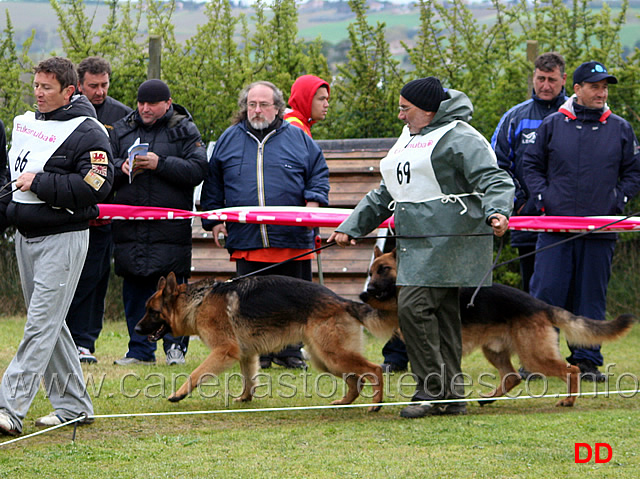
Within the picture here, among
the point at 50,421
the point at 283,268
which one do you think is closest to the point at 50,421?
the point at 50,421

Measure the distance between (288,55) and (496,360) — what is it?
6058mm

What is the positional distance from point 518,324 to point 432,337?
2.36 ft

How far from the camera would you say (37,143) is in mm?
4809

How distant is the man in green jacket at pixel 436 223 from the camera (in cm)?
538

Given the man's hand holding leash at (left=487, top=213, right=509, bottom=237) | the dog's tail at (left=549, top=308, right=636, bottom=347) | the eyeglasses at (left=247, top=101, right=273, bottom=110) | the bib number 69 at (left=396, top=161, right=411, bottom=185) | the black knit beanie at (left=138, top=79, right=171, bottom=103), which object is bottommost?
the dog's tail at (left=549, top=308, right=636, bottom=347)

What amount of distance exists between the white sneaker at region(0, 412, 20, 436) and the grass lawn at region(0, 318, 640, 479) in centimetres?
13

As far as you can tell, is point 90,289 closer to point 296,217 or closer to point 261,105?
point 296,217

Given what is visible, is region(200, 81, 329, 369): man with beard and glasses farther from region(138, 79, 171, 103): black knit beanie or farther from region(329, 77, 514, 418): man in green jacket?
region(329, 77, 514, 418): man in green jacket

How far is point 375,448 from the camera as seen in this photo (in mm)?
4539

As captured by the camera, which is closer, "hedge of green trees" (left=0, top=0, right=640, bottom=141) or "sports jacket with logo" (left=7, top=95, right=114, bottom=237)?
"sports jacket with logo" (left=7, top=95, right=114, bottom=237)

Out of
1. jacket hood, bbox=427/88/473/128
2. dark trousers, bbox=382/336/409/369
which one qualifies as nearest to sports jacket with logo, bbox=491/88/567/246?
dark trousers, bbox=382/336/409/369

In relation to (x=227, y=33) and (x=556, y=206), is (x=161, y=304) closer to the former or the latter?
(x=556, y=206)

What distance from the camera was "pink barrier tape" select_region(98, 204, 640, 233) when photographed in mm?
6832

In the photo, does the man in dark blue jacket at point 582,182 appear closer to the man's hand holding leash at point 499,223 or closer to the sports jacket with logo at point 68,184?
the man's hand holding leash at point 499,223
